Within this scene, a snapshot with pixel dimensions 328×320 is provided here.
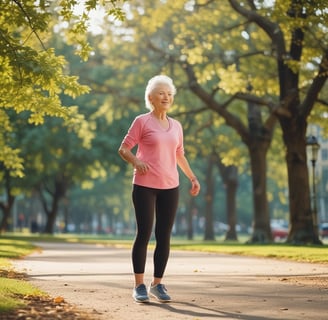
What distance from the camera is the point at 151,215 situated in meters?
7.72

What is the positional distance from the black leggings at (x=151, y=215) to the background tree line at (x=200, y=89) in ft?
14.1

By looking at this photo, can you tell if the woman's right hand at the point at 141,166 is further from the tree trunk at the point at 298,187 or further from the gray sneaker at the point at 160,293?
the tree trunk at the point at 298,187

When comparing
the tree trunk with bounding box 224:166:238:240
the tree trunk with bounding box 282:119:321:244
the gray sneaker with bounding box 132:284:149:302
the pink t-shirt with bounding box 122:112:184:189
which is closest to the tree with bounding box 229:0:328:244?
the tree trunk with bounding box 282:119:321:244

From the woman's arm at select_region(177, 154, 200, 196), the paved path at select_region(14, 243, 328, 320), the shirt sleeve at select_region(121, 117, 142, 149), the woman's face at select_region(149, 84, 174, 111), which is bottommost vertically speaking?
the paved path at select_region(14, 243, 328, 320)

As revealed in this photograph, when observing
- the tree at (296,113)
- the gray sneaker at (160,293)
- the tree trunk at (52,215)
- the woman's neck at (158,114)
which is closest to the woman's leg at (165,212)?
the gray sneaker at (160,293)

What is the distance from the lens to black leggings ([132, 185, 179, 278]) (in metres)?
7.70

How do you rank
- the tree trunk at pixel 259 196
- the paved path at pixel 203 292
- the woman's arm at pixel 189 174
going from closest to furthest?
the paved path at pixel 203 292
the woman's arm at pixel 189 174
the tree trunk at pixel 259 196

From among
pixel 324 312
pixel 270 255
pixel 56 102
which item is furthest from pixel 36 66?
pixel 270 255

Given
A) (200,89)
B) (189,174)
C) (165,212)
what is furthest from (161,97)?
(200,89)

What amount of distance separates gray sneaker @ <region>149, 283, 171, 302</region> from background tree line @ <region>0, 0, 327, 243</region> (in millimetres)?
4671

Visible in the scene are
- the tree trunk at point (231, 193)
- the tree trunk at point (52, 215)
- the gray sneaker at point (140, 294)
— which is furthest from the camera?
the tree trunk at point (52, 215)

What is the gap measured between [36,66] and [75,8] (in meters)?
1.24

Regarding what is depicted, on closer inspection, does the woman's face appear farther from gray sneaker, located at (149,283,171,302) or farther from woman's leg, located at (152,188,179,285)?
gray sneaker, located at (149,283,171,302)

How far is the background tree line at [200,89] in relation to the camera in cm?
1800
